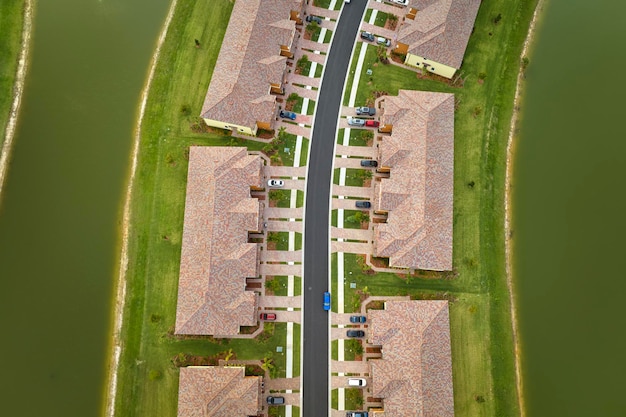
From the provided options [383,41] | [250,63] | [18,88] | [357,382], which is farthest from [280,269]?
[18,88]

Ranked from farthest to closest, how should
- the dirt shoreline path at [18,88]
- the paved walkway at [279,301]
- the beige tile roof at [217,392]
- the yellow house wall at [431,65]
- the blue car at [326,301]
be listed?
the yellow house wall at [431,65] → the dirt shoreline path at [18,88] → the paved walkway at [279,301] → the blue car at [326,301] → the beige tile roof at [217,392]

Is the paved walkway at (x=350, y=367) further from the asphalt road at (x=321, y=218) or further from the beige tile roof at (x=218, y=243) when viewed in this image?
the beige tile roof at (x=218, y=243)

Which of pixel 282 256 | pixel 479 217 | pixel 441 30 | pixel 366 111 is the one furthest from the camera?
pixel 441 30

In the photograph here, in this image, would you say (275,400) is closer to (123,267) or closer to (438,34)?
(123,267)

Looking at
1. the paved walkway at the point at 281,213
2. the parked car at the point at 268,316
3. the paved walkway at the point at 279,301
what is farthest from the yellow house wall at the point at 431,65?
the parked car at the point at 268,316

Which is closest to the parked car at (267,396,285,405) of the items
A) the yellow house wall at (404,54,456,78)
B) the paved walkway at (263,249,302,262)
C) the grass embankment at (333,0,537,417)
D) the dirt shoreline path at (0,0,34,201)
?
the grass embankment at (333,0,537,417)

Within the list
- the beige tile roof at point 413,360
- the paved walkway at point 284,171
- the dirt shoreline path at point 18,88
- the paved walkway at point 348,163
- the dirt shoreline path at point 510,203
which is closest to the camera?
the beige tile roof at point 413,360

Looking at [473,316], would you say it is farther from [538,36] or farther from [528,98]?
[538,36]

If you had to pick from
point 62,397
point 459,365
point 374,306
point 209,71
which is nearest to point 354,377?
point 374,306
